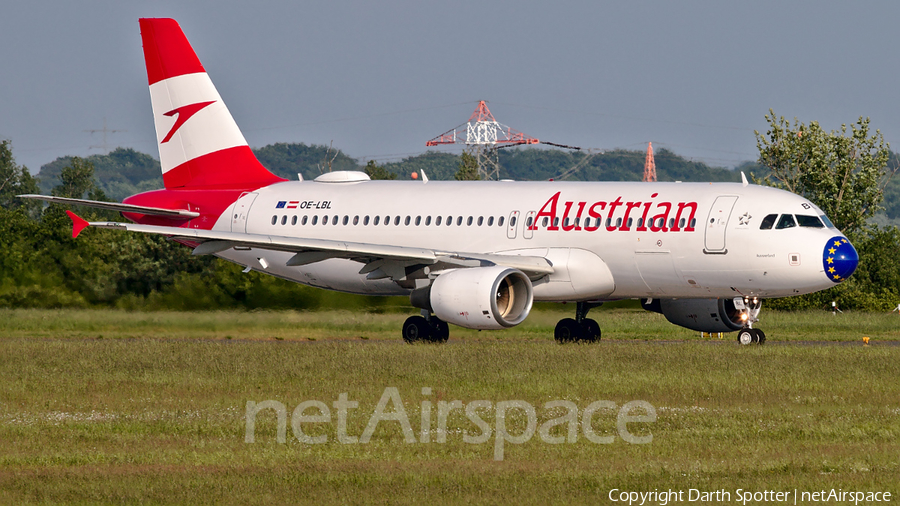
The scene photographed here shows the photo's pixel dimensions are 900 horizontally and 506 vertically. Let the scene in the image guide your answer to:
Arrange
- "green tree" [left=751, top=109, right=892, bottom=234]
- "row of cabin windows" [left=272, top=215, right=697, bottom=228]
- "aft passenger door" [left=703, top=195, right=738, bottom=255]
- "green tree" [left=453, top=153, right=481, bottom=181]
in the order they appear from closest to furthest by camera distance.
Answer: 1. "aft passenger door" [left=703, top=195, right=738, bottom=255]
2. "row of cabin windows" [left=272, top=215, right=697, bottom=228]
3. "green tree" [left=751, top=109, right=892, bottom=234]
4. "green tree" [left=453, top=153, right=481, bottom=181]

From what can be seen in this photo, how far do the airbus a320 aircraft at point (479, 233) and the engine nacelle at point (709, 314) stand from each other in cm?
3

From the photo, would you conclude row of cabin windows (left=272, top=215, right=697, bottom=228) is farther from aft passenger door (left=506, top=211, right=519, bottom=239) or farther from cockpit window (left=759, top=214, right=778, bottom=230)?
cockpit window (left=759, top=214, right=778, bottom=230)

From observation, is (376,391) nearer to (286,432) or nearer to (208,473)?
(286,432)

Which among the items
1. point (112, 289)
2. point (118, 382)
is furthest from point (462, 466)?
point (112, 289)

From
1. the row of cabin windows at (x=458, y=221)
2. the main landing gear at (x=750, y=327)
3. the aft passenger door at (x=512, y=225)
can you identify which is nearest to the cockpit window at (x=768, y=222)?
the row of cabin windows at (x=458, y=221)

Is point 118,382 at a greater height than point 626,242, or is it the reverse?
point 626,242

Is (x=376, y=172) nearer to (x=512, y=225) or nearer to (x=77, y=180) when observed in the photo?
(x=77, y=180)

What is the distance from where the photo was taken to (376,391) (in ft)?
60.3

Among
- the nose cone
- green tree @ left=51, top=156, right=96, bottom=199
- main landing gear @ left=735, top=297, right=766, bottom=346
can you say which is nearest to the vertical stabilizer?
main landing gear @ left=735, top=297, right=766, bottom=346

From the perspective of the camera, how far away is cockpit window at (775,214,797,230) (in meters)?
25.0

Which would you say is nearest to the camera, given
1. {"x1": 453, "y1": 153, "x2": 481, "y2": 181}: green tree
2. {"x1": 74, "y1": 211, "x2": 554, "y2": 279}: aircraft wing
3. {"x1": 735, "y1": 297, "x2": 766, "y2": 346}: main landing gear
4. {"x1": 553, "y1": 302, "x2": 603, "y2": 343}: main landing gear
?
{"x1": 74, "y1": 211, "x2": 554, "y2": 279}: aircraft wing

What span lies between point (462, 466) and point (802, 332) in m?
23.4

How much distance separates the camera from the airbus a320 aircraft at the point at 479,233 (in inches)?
985

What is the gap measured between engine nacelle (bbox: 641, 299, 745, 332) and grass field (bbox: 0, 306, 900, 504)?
0.79 metres
